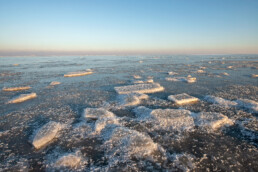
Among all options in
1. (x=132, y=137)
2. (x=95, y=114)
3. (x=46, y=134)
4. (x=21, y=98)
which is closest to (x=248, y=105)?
(x=132, y=137)

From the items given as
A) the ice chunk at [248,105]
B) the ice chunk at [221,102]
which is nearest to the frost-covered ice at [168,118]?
the ice chunk at [221,102]

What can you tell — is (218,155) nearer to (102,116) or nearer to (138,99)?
(102,116)

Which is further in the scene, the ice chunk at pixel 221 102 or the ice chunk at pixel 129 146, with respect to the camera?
the ice chunk at pixel 221 102

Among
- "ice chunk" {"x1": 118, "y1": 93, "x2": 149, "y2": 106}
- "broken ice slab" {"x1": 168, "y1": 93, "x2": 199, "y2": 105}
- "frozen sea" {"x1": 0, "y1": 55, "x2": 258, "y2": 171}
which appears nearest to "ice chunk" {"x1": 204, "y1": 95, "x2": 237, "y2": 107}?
"frozen sea" {"x1": 0, "y1": 55, "x2": 258, "y2": 171}

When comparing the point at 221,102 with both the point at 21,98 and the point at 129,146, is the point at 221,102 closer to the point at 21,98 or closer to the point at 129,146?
the point at 129,146

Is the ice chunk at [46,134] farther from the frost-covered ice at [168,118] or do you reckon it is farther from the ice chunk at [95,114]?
the frost-covered ice at [168,118]

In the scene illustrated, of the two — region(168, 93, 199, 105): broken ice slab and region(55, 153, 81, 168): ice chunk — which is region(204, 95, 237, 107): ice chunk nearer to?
region(168, 93, 199, 105): broken ice slab
